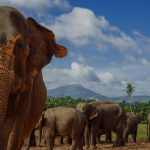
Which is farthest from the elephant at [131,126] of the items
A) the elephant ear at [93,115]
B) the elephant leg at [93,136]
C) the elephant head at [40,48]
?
the elephant head at [40,48]

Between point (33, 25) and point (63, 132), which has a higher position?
point (33, 25)

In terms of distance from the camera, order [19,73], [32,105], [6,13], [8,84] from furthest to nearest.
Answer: [32,105], [6,13], [19,73], [8,84]

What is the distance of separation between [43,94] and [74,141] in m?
9.93

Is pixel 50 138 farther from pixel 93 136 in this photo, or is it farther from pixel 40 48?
pixel 40 48

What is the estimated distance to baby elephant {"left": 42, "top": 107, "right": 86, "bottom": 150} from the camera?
1867cm

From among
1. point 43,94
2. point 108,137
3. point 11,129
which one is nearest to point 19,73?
point 11,129

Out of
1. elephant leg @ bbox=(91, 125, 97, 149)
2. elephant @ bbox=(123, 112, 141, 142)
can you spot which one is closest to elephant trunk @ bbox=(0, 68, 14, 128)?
elephant leg @ bbox=(91, 125, 97, 149)

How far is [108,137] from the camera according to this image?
97.2 feet

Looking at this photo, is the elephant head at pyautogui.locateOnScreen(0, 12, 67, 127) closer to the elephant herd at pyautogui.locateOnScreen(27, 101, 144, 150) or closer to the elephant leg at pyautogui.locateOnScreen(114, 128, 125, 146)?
the elephant herd at pyautogui.locateOnScreen(27, 101, 144, 150)

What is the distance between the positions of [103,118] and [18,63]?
20683 millimetres

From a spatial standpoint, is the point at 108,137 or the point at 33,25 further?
the point at 108,137

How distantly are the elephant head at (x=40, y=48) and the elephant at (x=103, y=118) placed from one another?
1643 cm

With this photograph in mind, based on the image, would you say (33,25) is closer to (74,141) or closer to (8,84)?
(8,84)

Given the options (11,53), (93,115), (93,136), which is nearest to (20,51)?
(11,53)
